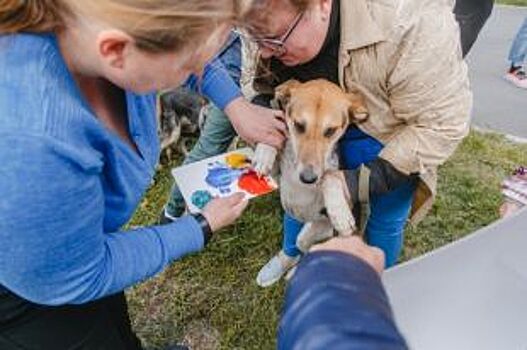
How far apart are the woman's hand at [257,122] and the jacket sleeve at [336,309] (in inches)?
39.9

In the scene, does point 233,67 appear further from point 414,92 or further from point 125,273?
A: point 125,273

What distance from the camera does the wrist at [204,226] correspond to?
5.08 ft

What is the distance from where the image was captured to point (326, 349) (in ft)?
2.62

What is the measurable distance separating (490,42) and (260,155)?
4.77 metres

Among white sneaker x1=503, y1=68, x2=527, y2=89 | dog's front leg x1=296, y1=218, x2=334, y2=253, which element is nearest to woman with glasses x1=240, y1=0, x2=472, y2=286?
dog's front leg x1=296, y1=218, x2=334, y2=253

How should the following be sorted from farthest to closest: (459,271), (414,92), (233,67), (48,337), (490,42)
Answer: (490,42)
(233,67)
(414,92)
(459,271)
(48,337)

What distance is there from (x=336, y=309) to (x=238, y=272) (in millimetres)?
1918

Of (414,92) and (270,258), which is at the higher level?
(414,92)

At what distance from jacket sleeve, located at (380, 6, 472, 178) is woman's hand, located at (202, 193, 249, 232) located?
48 centimetres

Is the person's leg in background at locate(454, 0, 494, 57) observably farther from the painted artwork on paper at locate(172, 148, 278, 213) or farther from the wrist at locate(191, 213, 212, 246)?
the wrist at locate(191, 213, 212, 246)

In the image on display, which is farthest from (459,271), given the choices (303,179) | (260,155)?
(260,155)

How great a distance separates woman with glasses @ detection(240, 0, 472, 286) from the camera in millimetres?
1629

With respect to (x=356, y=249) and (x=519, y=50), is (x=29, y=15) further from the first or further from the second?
(x=519, y=50)

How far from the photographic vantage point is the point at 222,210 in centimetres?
170
